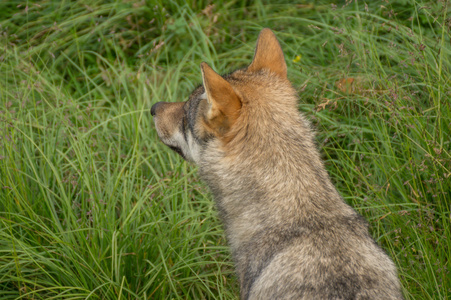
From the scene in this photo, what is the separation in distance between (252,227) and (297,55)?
9.14 ft

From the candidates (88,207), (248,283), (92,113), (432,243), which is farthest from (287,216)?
(92,113)

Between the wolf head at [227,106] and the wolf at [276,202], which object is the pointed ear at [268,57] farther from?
the wolf at [276,202]

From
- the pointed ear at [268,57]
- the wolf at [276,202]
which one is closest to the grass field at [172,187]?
the pointed ear at [268,57]

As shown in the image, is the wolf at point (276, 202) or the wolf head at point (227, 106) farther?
the wolf head at point (227, 106)

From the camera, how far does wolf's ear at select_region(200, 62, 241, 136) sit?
247 centimetres

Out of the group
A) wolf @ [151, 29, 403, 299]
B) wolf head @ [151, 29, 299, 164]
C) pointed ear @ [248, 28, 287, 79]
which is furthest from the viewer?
pointed ear @ [248, 28, 287, 79]

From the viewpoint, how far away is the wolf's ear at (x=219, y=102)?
8.12ft

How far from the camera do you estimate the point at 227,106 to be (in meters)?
2.61

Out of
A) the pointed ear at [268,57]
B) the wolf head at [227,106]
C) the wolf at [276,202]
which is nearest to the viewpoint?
the wolf at [276,202]

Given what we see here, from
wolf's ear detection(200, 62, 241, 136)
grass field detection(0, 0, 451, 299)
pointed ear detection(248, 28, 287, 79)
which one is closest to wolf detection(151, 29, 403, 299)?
wolf's ear detection(200, 62, 241, 136)

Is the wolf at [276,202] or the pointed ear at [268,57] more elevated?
the pointed ear at [268,57]

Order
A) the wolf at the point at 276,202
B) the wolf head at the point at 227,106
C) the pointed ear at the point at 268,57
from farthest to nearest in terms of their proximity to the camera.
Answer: the pointed ear at the point at 268,57 → the wolf head at the point at 227,106 → the wolf at the point at 276,202

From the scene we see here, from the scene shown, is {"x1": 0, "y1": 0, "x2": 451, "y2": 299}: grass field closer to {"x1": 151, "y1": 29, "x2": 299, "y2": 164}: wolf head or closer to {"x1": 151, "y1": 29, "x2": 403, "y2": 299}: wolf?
{"x1": 151, "y1": 29, "x2": 299, "y2": 164}: wolf head

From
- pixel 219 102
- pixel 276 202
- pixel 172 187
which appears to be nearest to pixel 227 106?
pixel 219 102
